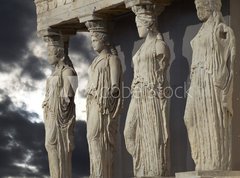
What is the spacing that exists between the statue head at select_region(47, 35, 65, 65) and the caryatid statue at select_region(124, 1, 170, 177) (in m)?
3.15

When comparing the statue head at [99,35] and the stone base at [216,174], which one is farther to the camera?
the statue head at [99,35]

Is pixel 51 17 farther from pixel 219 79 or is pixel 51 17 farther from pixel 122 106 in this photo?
pixel 219 79

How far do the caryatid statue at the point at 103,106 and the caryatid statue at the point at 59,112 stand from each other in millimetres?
1247

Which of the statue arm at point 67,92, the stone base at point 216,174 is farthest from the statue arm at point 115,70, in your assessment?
the stone base at point 216,174

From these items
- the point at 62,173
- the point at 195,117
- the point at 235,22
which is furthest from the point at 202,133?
the point at 62,173

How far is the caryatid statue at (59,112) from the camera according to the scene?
757 inches

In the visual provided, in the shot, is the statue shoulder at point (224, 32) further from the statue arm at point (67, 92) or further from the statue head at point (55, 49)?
the statue head at point (55, 49)

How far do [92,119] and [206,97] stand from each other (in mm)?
3314

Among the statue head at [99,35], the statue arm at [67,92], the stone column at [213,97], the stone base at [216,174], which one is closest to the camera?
the stone base at [216,174]

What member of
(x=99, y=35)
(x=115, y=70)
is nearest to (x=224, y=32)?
(x=115, y=70)

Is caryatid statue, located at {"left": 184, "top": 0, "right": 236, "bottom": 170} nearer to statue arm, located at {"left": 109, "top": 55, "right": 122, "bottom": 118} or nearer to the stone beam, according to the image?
the stone beam

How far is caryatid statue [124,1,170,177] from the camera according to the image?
16.3 metres

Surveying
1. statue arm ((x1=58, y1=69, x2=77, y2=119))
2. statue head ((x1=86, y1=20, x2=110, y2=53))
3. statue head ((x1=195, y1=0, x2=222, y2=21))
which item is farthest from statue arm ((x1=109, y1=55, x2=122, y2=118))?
statue head ((x1=195, y1=0, x2=222, y2=21))

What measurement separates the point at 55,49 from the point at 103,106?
226 centimetres
